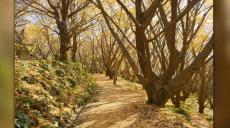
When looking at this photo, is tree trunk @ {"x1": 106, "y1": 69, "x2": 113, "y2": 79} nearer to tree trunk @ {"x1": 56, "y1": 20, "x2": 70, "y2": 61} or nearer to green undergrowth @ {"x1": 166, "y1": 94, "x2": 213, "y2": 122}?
tree trunk @ {"x1": 56, "y1": 20, "x2": 70, "y2": 61}

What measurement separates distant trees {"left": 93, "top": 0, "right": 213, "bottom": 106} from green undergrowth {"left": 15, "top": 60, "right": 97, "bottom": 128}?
0.56 m

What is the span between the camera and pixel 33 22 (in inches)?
105

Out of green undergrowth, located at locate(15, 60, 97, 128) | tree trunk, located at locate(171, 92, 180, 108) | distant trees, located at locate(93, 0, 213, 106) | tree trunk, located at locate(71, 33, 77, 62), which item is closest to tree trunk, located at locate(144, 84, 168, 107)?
distant trees, located at locate(93, 0, 213, 106)

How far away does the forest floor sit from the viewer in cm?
251

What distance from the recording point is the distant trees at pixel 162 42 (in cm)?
292

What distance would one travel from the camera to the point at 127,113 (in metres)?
2.69

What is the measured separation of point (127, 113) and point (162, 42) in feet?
3.30

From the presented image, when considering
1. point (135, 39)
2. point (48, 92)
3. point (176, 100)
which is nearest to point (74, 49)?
point (48, 92)

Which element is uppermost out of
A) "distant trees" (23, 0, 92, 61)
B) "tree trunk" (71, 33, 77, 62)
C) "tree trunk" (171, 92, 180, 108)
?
"distant trees" (23, 0, 92, 61)

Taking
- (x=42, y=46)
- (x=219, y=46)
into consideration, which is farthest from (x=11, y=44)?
(x=42, y=46)

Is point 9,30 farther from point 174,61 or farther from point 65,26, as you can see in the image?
point 174,61

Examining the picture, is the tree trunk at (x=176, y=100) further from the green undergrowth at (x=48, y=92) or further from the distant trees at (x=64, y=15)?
the distant trees at (x=64, y=15)

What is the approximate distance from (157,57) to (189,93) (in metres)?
0.54

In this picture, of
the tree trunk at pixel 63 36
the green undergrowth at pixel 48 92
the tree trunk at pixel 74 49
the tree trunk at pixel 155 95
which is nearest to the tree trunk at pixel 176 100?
the tree trunk at pixel 155 95
